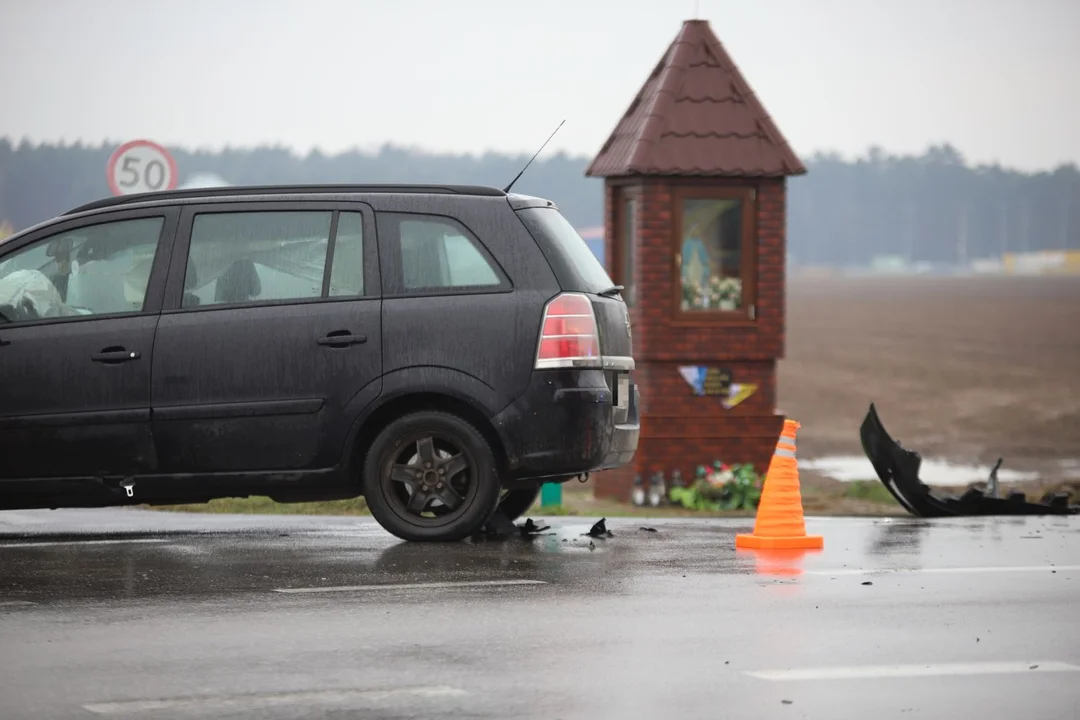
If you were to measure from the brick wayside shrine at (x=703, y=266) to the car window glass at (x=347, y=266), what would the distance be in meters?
7.76

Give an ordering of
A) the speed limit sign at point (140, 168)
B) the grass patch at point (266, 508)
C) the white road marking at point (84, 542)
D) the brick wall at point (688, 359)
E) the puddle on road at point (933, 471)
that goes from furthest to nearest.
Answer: the puddle on road at point (933, 471) < the brick wall at point (688, 359) < the speed limit sign at point (140, 168) < the grass patch at point (266, 508) < the white road marking at point (84, 542)

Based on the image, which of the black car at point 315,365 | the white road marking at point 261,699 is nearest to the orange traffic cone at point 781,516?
the black car at point 315,365

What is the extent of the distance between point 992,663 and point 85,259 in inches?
220

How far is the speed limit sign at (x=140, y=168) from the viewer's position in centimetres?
1789

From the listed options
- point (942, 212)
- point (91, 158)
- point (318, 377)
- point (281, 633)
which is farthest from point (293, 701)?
point (942, 212)

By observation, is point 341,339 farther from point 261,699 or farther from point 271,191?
point 261,699

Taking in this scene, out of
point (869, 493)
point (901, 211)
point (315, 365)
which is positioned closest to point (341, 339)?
point (315, 365)

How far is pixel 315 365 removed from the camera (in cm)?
1048

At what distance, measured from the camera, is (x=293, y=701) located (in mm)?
6449

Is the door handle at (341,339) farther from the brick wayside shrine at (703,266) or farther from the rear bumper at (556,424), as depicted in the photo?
the brick wayside shrine at (703,266)

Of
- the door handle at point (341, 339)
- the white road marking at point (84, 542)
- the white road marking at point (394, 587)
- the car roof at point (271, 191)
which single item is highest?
the car roof at point (271, 191)

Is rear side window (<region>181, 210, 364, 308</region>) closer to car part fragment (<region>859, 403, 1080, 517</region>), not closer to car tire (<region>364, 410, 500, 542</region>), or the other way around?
car tire (<region>364, 410, 500, 542</region>)

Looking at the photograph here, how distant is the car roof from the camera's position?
10.9m

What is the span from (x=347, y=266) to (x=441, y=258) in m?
0.49
